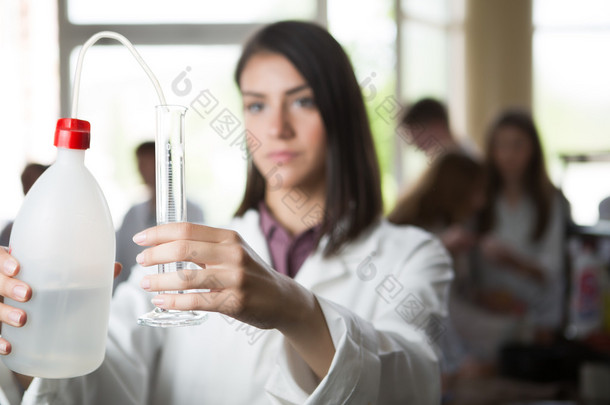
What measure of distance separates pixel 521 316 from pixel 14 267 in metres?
1.51

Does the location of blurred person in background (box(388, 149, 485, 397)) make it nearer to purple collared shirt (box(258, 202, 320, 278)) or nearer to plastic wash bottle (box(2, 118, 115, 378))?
purple collared shirt (box(258, 202, 320, 278))

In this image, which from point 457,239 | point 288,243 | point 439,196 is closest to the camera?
point 288,243

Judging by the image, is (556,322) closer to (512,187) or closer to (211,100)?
(512,187)

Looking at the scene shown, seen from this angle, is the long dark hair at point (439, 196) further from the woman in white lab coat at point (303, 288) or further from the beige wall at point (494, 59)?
the beige wall at point (494, 59)

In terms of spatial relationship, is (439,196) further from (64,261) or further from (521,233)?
(64,261)

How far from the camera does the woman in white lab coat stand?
441 mm

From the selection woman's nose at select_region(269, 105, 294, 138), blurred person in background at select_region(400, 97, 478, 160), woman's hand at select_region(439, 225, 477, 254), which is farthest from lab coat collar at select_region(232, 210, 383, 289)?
blurred person in background at select_region(400, 97, 478, 160)

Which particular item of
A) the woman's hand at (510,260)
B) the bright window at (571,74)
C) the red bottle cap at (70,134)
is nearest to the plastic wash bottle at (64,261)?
the red bottle cap at (70,134)

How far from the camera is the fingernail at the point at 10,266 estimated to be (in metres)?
0.37

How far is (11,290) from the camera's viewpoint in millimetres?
372

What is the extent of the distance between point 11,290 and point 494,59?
2945mm

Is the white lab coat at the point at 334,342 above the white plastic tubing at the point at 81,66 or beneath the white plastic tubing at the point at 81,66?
beneath

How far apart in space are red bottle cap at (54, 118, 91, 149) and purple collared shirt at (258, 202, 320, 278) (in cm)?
29

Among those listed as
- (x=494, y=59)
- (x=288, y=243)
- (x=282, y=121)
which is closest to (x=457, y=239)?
(x=288, y=243)
